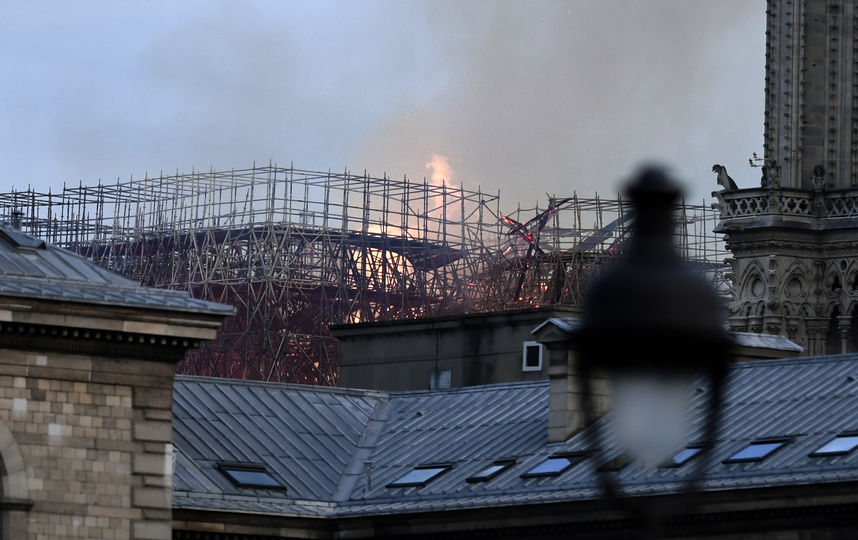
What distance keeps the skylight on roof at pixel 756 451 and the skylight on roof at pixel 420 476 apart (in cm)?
685

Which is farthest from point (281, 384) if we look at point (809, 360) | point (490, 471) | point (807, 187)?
point (807, 187)

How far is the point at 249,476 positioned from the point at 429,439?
168 inches

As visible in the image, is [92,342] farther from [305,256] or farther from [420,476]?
[305,256]

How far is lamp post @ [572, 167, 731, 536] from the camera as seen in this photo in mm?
11945

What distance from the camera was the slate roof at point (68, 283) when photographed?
38.8 m

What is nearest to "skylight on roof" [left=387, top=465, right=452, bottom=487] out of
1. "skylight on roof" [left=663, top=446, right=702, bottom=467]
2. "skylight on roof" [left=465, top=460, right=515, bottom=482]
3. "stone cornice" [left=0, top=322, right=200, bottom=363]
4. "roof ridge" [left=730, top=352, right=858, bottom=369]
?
"skylight on roof" [left=465, top=460, right=515, bottom=482]

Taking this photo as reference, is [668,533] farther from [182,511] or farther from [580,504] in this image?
[182,511]

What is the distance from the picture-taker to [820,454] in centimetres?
4025

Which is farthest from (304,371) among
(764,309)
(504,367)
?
(504,367)

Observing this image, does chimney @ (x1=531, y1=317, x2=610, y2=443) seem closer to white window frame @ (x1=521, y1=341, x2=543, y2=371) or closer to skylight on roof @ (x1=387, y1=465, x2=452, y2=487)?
skylight on roof @ (x1=387, y1=465, x2=452, y2=487)

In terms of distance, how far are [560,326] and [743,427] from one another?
5.92 metres

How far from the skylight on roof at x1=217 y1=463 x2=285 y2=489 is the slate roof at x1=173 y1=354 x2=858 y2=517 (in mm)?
185

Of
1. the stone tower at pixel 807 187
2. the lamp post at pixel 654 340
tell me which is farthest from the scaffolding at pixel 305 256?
the lamp post at pixel 654 340

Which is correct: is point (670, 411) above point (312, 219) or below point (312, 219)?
below
